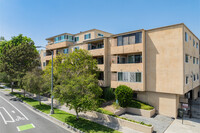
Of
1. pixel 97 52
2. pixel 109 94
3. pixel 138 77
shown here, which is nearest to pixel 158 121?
pixel 138 77

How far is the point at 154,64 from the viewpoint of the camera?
19312 mm

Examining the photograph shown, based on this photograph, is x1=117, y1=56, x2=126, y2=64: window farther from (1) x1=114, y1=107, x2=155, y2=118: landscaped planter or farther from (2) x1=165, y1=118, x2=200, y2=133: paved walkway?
(2) x1=165, y1=118, x2=200, y2=133: paved walkway

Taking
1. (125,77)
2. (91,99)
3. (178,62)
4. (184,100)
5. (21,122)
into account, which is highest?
(178,62)

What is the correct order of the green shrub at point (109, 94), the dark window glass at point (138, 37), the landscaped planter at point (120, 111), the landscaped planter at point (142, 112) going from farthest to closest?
the green shrub at point (109, 94), the dark window glass at point (138, 37), the landscaped planter at point (120, 111), the landscaped planter at point (142, 112)

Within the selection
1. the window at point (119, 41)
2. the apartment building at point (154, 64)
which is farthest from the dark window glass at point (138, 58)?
the window at point (119, 41)

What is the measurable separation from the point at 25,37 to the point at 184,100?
163 feet

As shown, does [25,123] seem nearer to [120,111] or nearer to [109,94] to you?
[120,111]

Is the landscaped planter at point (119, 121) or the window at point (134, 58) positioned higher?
the window at point (134, 58)

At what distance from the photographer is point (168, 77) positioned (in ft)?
59.1

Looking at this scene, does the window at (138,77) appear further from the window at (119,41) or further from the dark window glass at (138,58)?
the window at (119,41)

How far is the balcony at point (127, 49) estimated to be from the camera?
19891 millimetres

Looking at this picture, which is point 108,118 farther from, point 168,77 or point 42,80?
point 42,80

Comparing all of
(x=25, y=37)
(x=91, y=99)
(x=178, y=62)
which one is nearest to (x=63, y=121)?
(x=91, y=99)

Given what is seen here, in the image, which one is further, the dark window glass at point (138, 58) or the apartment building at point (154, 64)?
the dark window glass at point (138, 58)
